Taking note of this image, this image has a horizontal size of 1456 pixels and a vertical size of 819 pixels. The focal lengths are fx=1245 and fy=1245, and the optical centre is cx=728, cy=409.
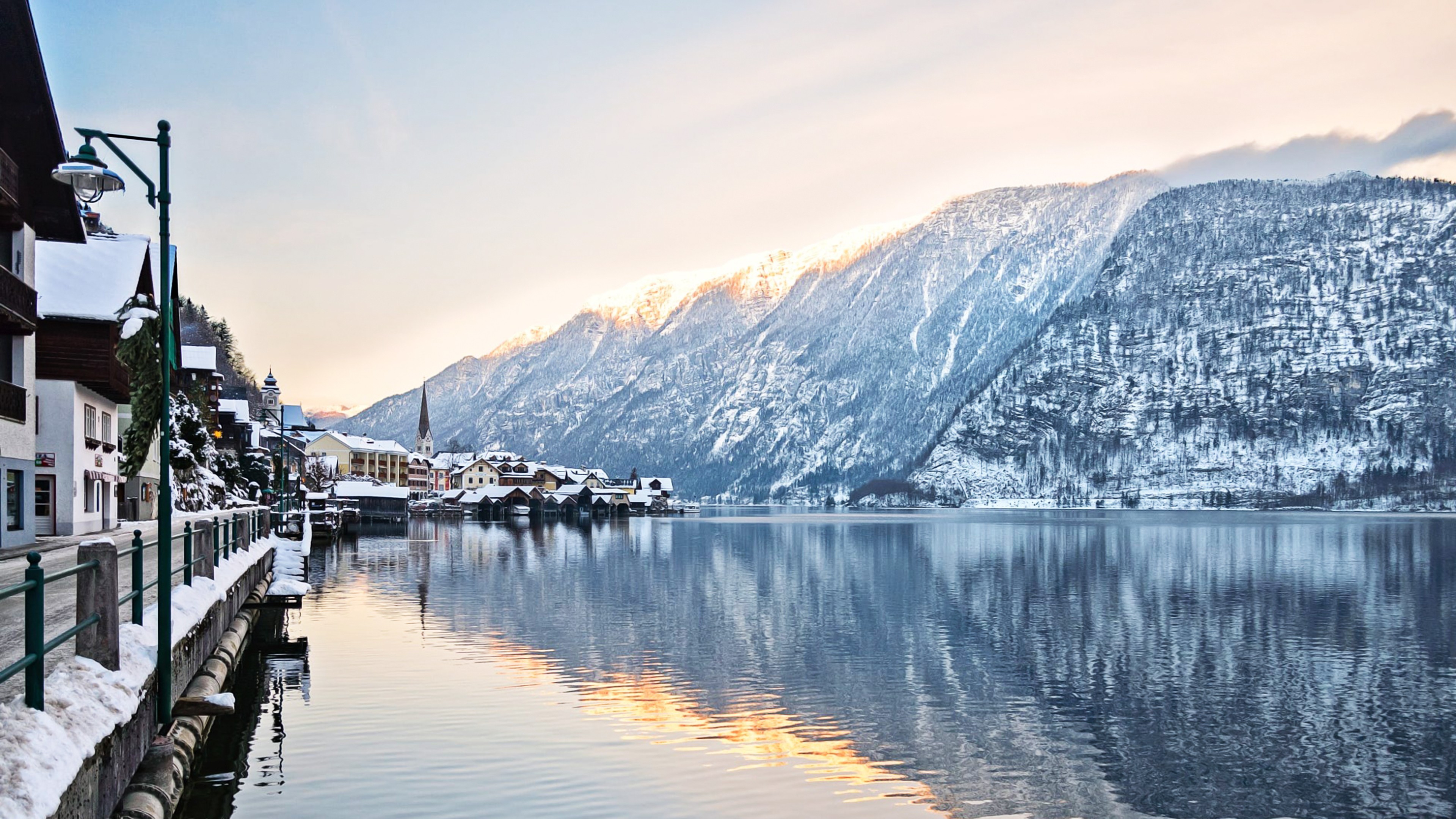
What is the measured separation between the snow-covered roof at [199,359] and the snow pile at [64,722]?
78.2m

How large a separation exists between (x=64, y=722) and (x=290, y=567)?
44.3 metres

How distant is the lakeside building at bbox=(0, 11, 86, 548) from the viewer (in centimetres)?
3453

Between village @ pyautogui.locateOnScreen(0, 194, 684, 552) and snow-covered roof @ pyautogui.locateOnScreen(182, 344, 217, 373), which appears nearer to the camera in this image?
village @ pyautogui.locateOnScreen(0, 194, 684, 552)

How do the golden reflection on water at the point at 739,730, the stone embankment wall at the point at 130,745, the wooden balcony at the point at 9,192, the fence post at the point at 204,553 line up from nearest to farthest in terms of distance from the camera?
the stone embankment wall at the point at 130,745
the golden reflection on water at the point at 739,730
the fence post at the point at 204,553
the wooden balcony at the point at 9,192

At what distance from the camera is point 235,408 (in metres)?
110

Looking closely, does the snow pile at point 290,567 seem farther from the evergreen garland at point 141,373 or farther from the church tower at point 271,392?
the evergreen garland at point 141,373

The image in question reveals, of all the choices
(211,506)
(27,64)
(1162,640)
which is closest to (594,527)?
(211,506)

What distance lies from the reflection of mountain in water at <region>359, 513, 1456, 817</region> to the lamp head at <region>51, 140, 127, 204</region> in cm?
1921

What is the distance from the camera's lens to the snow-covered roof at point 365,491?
7347 inches

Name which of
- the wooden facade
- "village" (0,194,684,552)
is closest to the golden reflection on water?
"village" (0,194,684,552)

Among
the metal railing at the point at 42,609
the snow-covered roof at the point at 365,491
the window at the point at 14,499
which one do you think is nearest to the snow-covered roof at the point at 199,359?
the window at the point at 14,499

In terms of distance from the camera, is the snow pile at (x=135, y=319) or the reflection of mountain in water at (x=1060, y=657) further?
the reflection of mountain in water at (x=1060, y=657)

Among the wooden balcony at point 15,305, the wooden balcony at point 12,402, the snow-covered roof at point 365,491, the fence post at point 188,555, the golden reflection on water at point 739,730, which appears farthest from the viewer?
the snow-covered roof at point 365,491

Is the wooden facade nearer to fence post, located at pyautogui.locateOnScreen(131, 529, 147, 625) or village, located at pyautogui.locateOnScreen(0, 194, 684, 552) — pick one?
village, located at pyautogui.locateOnScreen(0, 194, 684, 552)
